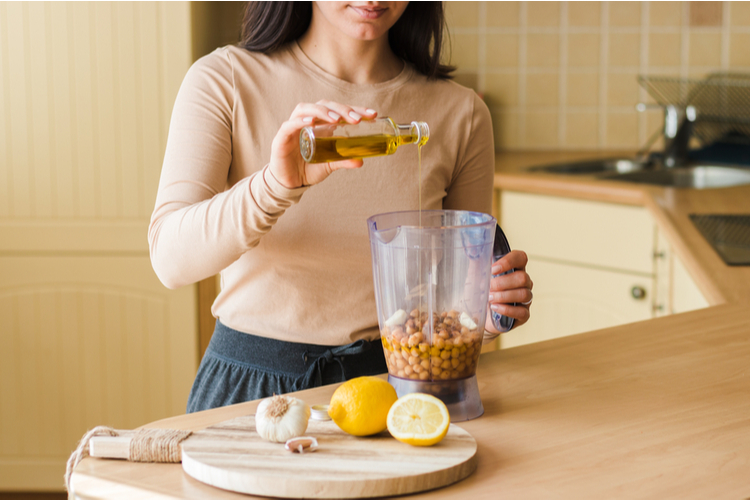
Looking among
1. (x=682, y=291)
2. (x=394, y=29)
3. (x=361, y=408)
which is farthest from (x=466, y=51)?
(x=361, y=408)

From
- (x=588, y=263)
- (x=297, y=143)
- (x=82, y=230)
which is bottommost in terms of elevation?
(x=588, y=263)

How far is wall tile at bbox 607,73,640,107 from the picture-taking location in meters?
3.00

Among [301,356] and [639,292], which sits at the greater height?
[301,356]

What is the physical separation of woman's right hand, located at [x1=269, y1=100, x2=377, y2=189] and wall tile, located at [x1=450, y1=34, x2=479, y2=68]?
7.58 ft

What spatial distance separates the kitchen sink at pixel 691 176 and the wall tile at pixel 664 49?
1.66 feet

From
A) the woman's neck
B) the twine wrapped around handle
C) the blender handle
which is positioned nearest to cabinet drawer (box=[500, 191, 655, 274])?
the woman's neck

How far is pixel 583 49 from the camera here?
9.84ft

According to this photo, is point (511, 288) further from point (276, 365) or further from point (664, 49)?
point (664, 49)

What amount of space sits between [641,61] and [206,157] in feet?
7.75

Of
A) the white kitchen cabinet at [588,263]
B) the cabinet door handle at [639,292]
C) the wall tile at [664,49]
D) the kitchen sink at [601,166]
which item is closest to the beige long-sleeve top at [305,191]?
the white kitchen cabinet at [588,263]

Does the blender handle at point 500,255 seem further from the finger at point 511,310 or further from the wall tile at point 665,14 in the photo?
the wall tile at point 665,14

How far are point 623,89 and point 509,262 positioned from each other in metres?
2.31

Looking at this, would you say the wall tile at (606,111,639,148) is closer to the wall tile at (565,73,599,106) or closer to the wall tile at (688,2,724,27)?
the wall tile at (565,73,599,106)

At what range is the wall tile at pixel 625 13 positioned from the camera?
2.94m
